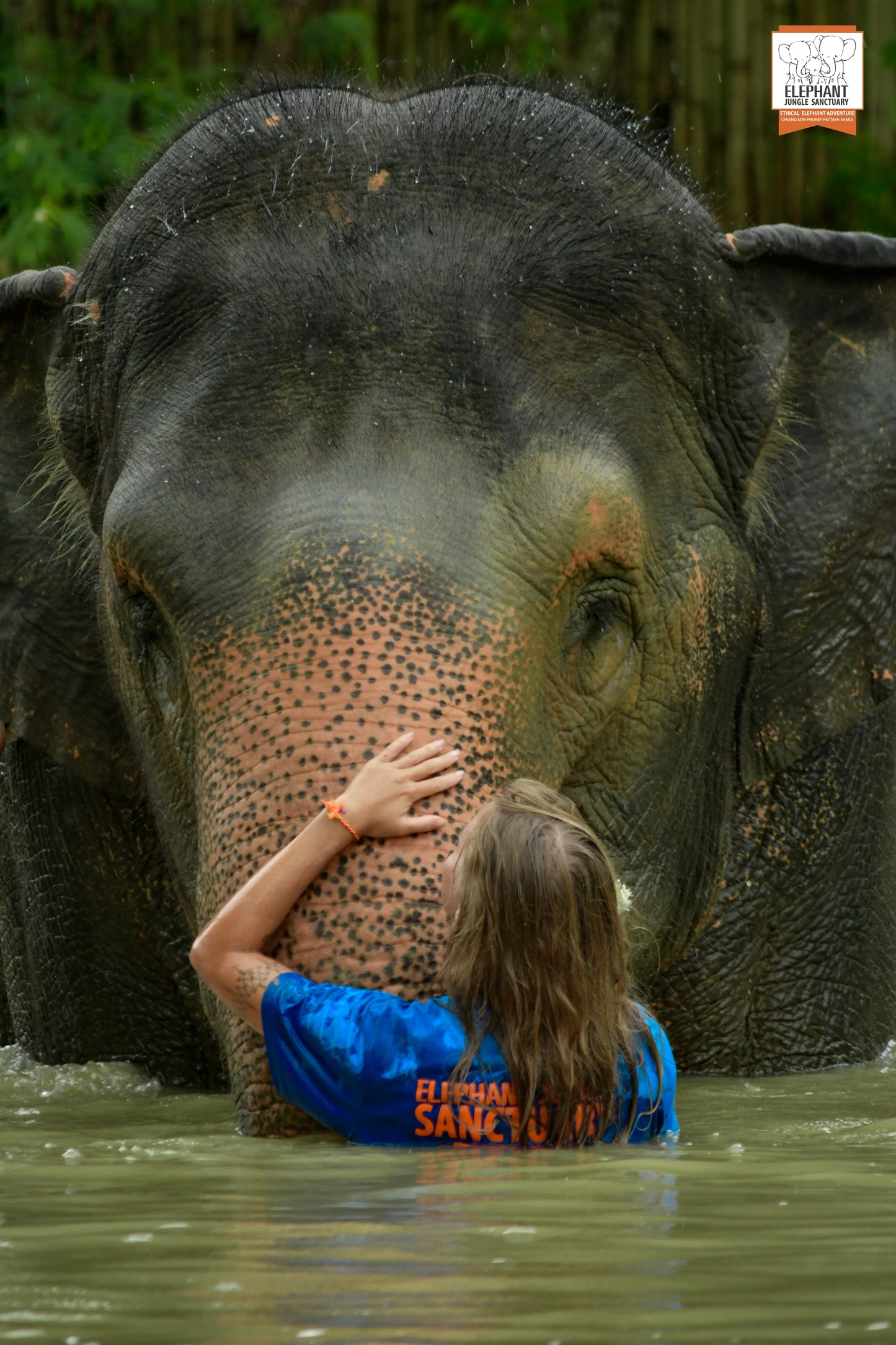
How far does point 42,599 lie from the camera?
4.13 m

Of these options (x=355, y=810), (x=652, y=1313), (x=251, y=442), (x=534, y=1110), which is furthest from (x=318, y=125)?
(x=652, y=1313)

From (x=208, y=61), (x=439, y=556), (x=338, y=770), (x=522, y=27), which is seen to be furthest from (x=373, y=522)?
(x=522, y=27)

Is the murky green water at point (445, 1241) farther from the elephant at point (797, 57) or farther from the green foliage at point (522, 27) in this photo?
the green foliage at point (522, 27)

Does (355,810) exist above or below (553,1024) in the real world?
above

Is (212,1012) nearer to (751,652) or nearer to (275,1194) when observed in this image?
(275,1194)

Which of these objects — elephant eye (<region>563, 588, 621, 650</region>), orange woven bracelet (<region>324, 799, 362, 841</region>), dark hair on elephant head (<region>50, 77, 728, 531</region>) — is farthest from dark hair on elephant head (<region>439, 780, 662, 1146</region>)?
dark hair on elephant head (<region>50, 77, 728, 531</region>)

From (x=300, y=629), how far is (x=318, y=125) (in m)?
1.11

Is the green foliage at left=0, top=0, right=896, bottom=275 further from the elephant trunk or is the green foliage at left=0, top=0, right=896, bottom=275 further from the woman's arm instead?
the woman's arm

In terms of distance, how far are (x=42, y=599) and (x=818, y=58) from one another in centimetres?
454

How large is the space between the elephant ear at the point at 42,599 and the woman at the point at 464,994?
4.41 ft

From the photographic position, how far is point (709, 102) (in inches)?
379

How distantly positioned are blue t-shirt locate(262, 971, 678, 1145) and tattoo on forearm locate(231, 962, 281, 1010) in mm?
18

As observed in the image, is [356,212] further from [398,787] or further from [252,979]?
[252,979]

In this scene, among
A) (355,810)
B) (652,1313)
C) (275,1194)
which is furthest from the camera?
(355,810)
